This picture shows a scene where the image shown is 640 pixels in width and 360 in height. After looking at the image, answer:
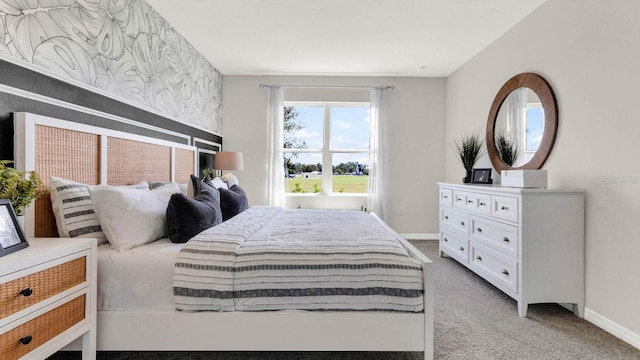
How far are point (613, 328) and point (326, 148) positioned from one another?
3.74m

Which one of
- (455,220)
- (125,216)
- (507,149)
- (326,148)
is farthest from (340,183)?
(125,216)

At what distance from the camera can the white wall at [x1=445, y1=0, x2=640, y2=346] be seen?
1921mm

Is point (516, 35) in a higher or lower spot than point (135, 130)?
higher

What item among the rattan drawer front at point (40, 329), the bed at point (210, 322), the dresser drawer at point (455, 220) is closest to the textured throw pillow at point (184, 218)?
the bed at point (210, 322)

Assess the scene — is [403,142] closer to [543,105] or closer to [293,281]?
[543,105]

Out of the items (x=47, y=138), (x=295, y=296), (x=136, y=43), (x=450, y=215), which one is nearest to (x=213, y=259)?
(x=295, y=296)

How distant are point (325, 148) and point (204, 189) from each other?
9.33 feet

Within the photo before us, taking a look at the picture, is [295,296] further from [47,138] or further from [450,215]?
[450,215]

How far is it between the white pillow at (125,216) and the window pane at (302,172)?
310 cm

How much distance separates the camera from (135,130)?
2.56 m

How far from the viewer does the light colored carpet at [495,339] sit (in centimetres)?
173

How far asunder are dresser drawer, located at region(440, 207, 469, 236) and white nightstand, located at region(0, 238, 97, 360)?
3.05 metres

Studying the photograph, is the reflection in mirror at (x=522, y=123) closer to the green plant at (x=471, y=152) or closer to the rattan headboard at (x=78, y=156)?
the green plant at (x=471, y=152)

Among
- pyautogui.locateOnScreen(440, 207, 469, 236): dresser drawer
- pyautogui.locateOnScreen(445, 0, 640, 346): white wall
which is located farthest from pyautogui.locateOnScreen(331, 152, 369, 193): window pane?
pyautogui.locateOnScreen(445, 0, 640, 346): white wall
